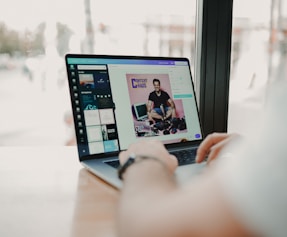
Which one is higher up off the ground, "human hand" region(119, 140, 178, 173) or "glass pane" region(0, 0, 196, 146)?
"glass pane" region(0, 0, 196, 146)

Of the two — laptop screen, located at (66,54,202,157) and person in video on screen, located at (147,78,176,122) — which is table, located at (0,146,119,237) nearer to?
laptop screen, located at (66,54,202,157)

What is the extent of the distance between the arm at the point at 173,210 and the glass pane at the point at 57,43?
0.92 m

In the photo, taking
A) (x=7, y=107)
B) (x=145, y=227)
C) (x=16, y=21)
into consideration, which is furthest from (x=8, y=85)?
(x=145, y=227)

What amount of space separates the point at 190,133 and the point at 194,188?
0.75 m

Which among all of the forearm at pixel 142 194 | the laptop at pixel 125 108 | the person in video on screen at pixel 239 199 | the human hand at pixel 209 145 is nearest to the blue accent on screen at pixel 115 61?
the laptop at pixel 125 108

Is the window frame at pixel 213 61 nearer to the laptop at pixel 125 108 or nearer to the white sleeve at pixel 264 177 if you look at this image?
the laptop at pixel 125 108

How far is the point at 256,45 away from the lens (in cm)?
146

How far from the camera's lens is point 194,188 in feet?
1.42

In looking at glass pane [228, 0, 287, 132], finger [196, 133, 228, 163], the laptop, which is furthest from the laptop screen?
glass pane [228, 0, 287, 132]

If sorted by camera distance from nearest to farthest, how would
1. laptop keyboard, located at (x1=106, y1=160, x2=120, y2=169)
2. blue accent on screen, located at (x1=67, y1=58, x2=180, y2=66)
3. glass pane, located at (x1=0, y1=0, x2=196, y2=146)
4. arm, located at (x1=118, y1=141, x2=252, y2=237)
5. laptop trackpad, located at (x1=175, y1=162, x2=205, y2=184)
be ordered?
arm, located at (x1=118, y1=141, x2=252, y2=237) → laptop trackpad, located at (x1=175, y1=162, x2=205, y2=184) → laptop keyboard, located at (x1=106, y1=160, x2=120, y2=169) → blue accent on screen, located at (x1=67, y1=58, x2=180, y2=66) → glass pane, located at (x1=0, y1=0, x2=196, y2=146)

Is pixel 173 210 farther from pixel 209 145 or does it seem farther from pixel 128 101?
pixel 128 101

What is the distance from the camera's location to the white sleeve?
0.40 meters

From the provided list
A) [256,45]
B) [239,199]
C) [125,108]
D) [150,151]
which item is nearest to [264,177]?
[239,199]

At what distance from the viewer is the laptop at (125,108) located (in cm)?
98
